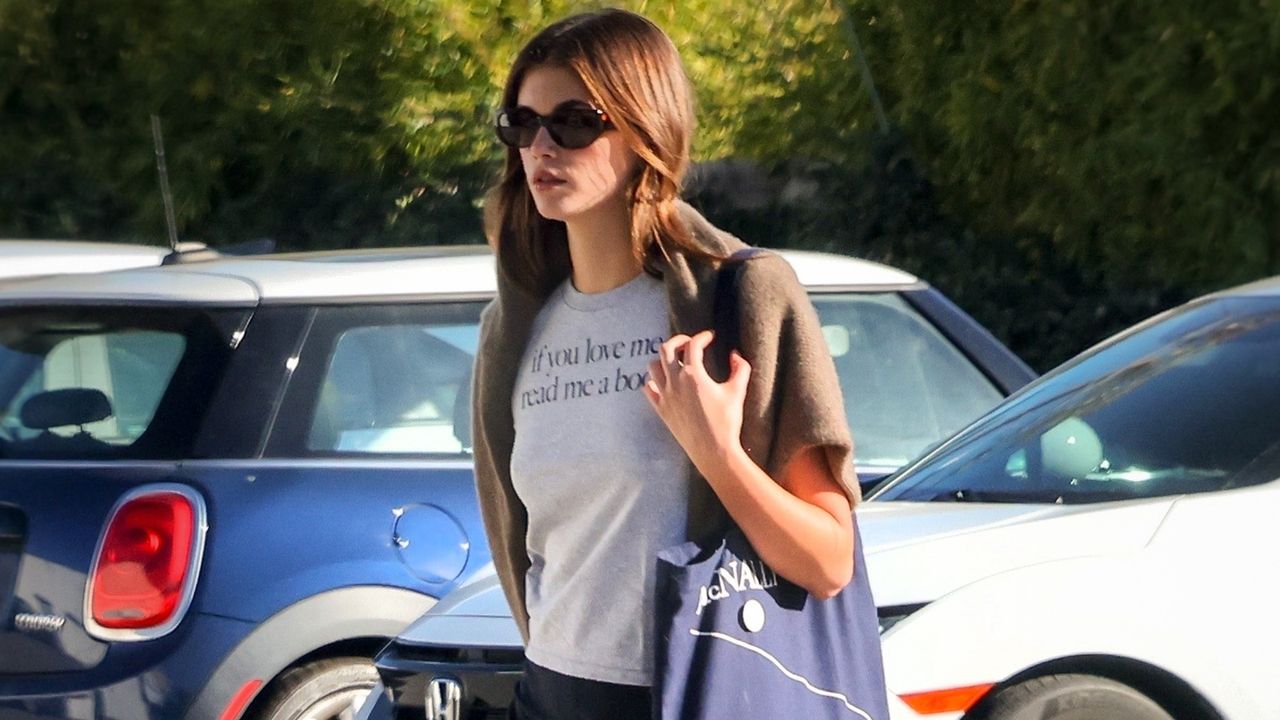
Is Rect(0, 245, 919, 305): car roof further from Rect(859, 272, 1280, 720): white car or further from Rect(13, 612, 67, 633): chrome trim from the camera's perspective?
Rect(859, 272, 1280, 720): white car

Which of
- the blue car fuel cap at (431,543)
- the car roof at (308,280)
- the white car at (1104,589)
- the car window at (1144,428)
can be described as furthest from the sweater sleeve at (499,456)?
the car roof at (308,280)

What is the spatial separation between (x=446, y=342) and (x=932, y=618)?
5.62ft

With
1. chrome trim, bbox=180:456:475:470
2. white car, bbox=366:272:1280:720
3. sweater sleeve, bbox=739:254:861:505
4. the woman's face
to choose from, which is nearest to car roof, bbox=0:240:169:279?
chrome trim, bbox=180:456:475:470

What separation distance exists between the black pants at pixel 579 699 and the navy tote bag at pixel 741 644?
4.5 inches

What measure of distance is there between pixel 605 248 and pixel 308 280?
2.25 metres

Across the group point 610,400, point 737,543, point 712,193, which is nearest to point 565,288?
point 610,400

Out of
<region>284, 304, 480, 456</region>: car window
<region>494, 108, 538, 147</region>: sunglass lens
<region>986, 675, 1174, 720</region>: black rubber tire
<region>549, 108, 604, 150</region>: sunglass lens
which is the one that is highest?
<region>284, 304, 480, 456</region>: car window

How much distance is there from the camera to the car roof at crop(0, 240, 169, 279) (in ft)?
19.1

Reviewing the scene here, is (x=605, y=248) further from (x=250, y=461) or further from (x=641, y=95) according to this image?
(x=250, y=461)

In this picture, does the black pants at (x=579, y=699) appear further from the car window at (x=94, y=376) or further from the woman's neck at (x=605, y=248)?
the car window at (x=94, y=376)

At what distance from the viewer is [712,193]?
428 inches

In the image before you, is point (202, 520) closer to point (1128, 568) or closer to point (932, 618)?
point (932, 618)

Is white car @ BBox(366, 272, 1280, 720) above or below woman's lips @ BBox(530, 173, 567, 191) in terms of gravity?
below

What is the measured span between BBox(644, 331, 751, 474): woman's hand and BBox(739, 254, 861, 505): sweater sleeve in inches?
1.1
